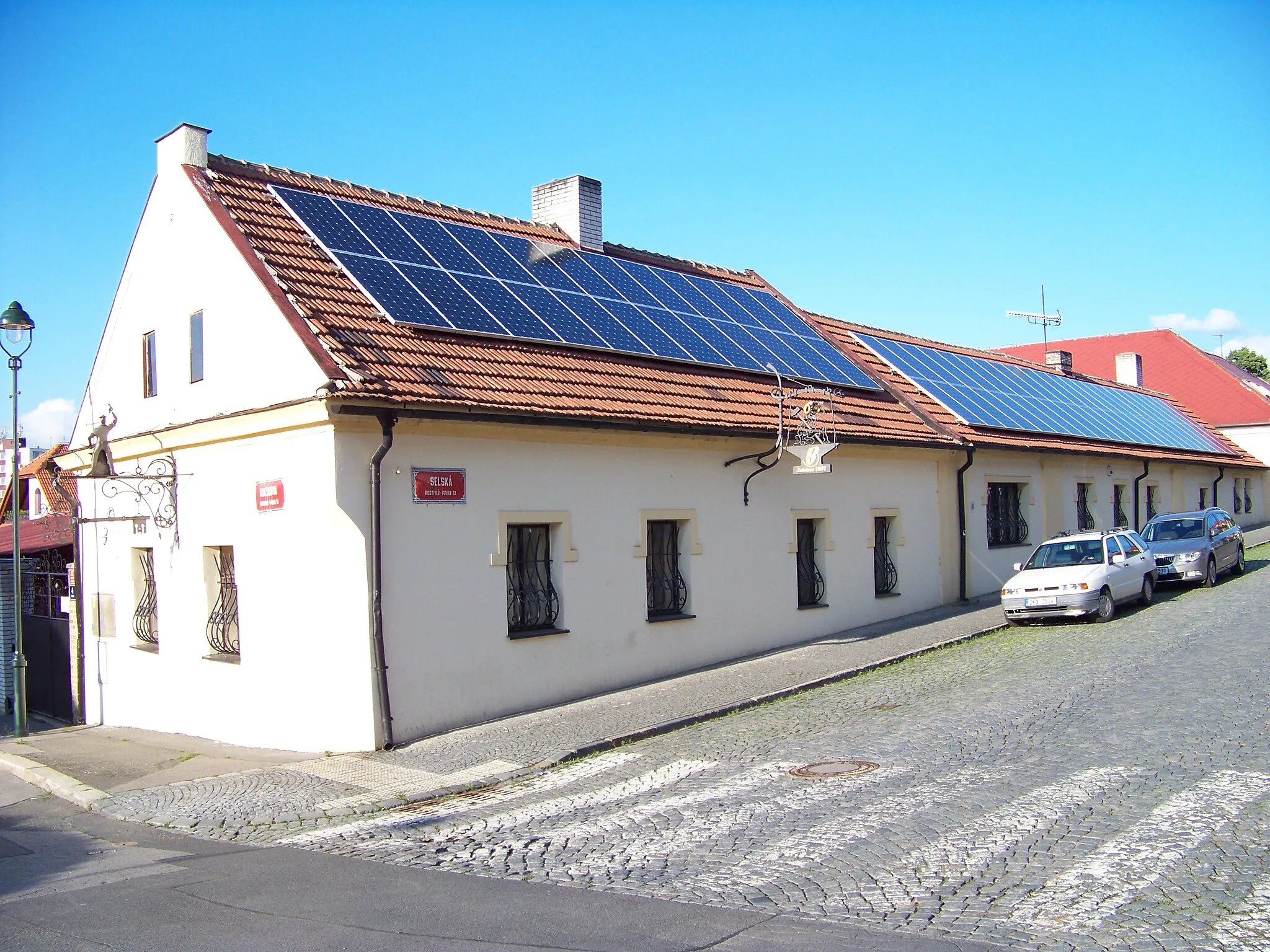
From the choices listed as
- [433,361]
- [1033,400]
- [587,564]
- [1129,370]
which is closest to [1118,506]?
[1033,400]

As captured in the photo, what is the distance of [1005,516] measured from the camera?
23.1 m

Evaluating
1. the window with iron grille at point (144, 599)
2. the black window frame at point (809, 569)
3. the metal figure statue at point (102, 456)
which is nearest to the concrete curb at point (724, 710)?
the black window frame at point (809, 569)

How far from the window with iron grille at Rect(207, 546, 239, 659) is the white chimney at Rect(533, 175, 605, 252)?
8314 millimetres

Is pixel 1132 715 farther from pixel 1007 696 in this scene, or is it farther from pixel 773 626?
pixel 773 626

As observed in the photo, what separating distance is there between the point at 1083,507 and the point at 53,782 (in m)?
23.1

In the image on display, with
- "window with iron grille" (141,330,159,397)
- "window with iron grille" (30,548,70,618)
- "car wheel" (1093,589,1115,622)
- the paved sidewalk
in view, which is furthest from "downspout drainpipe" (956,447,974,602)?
"window with iron grille" (30,548,70,618)

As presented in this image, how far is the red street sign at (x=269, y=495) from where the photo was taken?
11922mm

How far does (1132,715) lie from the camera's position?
10.5 m

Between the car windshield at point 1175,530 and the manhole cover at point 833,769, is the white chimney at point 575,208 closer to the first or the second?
the manhole cover at point 833,769

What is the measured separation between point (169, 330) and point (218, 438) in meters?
2.62

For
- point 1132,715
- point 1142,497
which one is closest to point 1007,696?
point 1132,715

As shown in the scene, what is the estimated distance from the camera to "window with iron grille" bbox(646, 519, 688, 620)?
14672mm

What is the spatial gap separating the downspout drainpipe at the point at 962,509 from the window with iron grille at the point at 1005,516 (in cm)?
147

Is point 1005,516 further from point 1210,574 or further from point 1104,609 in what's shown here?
point 1104,609
